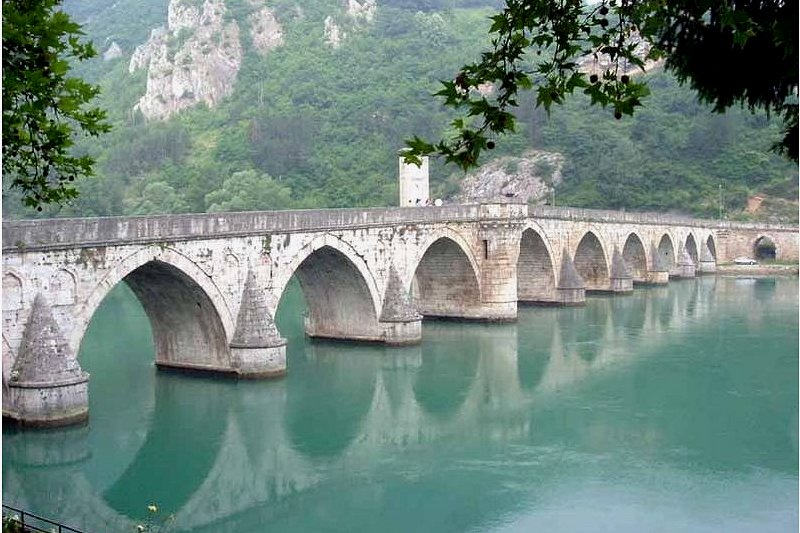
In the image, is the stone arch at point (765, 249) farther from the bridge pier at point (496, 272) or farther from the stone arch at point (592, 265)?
the bridge pier at point (496, 272)

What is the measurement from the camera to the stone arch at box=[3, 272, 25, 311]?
1576 centimetres

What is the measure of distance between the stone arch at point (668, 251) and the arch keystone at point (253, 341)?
31.4m

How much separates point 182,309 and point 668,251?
34.1 meters

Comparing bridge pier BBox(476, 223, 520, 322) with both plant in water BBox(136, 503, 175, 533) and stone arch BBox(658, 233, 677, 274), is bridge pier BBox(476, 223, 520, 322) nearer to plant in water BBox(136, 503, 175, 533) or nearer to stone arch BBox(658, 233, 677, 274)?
plant in water BBox(136, 503, 175, 533)

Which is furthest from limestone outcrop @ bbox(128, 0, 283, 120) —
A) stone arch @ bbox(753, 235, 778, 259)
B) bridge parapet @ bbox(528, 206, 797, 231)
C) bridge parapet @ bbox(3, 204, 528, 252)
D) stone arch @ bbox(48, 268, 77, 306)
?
stone arch @ bbox(48, 268, 77, 306)

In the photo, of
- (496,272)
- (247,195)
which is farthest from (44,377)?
(247,195)

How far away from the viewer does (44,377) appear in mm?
15727

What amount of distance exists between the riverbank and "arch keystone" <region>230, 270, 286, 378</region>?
125ft

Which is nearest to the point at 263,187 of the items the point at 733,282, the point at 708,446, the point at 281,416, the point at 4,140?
the point at 733,282

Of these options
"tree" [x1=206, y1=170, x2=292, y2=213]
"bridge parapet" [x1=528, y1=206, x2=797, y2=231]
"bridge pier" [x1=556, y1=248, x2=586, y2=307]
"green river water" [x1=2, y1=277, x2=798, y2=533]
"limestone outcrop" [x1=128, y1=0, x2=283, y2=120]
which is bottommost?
"green river water" [x1=2, y1=277, x2=798, y2=533]

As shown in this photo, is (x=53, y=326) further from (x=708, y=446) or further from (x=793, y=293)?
(x=793, y=293)

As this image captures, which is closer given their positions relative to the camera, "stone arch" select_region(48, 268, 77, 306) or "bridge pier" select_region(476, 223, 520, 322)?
"stone arch" select_region(48, 268, 77, 306)

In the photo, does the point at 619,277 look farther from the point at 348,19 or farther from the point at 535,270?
the point at 348,19

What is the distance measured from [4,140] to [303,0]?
3601 inches
